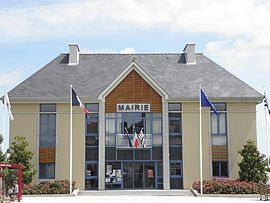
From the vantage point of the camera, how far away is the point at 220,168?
36625mm

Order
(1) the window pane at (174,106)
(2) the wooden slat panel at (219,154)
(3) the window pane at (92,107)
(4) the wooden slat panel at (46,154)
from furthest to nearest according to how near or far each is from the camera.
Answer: (1) the window pane at (174,106), (3) the window pane at (92,107), (2) the wooden slat panel at (219,154), (4) the wooden slat panel at (46,154)

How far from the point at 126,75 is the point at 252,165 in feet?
38.1

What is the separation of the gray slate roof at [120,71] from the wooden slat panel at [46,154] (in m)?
3.95

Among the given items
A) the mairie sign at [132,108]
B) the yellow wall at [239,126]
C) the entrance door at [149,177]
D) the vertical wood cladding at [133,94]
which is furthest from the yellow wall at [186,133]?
the mairie sign at [132,108]

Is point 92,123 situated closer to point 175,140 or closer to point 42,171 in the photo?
point 42,171

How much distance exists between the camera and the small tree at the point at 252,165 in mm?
34031

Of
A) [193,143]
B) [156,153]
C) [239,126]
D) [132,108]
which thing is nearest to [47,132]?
[132,108]

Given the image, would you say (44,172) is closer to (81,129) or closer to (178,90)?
(81,129)

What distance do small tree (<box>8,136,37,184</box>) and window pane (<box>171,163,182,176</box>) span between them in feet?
33.6

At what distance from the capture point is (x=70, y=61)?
4138cm

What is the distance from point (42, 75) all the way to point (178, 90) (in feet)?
36.9

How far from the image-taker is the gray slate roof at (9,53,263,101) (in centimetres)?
3741

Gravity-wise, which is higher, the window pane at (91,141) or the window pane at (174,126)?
the window pane at (174,126)

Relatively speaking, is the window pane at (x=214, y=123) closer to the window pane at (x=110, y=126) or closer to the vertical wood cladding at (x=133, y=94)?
the vertical wood cladding at (x=133, y=94)
